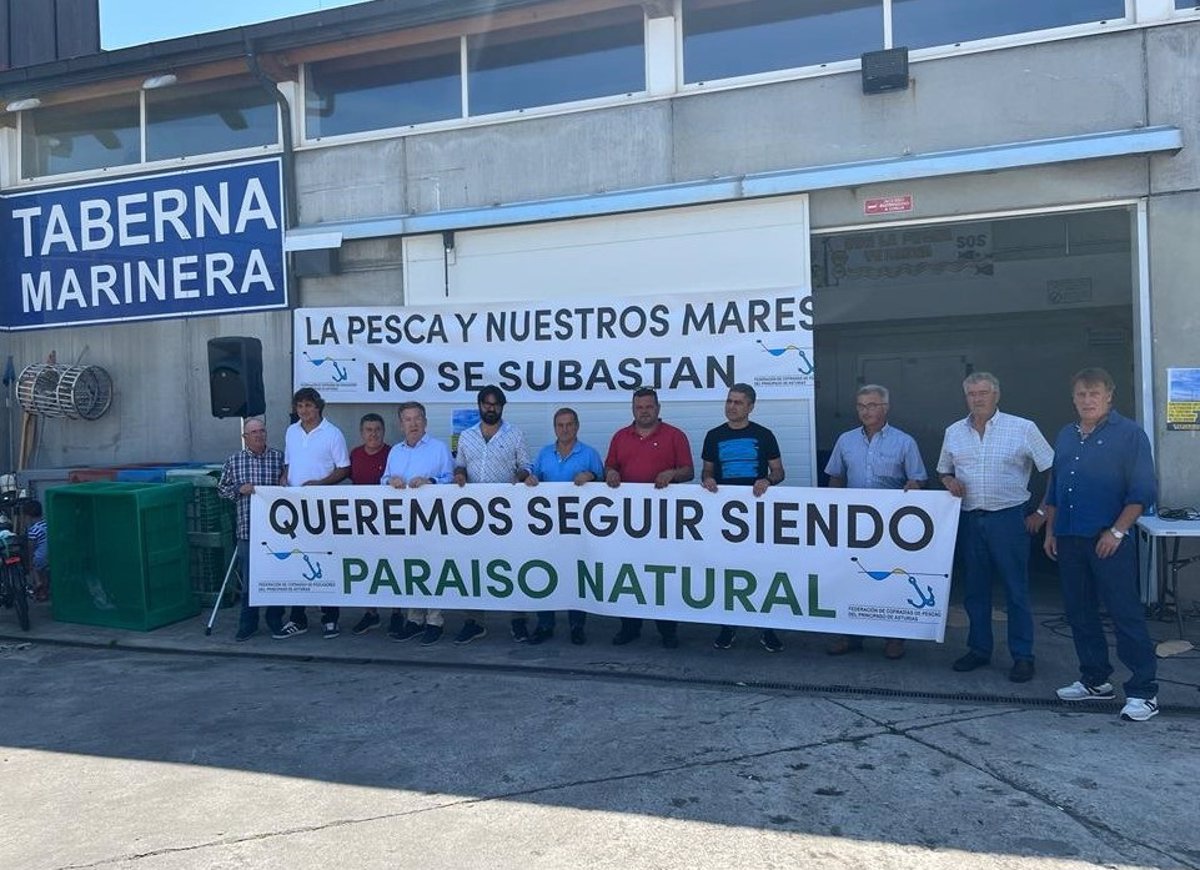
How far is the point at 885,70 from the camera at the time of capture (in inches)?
292

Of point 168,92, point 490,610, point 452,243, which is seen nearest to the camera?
point 490,610

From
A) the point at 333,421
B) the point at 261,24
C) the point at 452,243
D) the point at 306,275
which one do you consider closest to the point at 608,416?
the point at 452,243

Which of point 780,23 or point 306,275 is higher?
point 780,23

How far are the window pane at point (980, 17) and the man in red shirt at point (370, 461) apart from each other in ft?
16.9

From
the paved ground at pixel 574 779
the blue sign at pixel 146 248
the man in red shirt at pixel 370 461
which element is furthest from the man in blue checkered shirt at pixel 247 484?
the blue sign at pixel 146 248

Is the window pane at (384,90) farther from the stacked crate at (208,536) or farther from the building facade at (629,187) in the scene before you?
the stacked crate at (208,536)

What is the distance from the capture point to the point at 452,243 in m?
8.70

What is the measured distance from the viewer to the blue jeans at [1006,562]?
5.65 m

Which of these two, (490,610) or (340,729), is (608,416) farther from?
(340,729)

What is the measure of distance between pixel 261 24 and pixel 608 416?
4.90 metres

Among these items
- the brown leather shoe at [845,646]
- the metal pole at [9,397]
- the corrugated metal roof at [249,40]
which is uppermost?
the corrugated metal roof at [249,40]

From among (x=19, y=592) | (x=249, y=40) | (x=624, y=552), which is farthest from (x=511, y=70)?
(x=19, y=592)

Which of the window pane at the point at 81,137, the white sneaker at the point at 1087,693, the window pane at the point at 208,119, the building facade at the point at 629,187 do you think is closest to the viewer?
the white sneaker at the point at 1087,693

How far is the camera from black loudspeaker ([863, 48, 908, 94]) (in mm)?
7387
